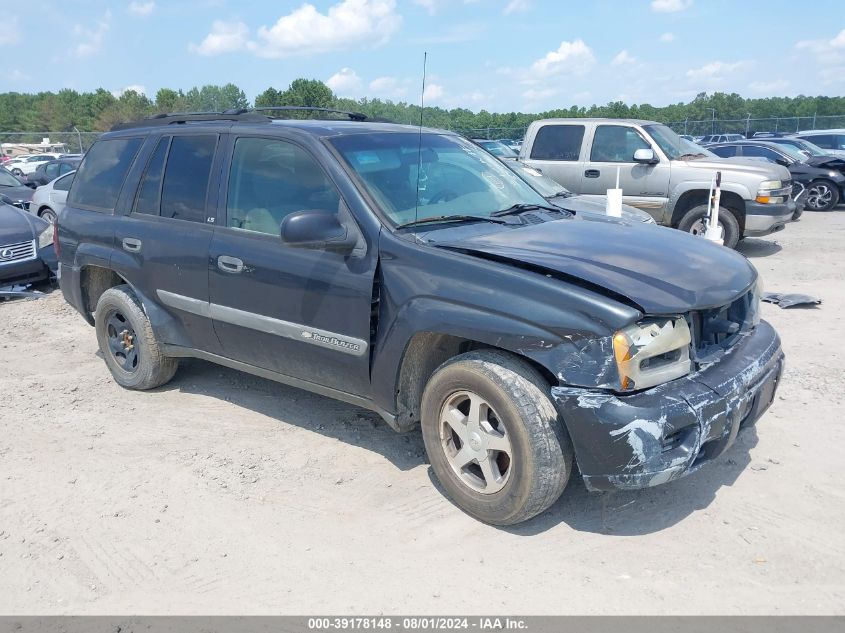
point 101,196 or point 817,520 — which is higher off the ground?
point 101,196

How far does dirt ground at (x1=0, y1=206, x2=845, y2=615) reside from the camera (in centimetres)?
304

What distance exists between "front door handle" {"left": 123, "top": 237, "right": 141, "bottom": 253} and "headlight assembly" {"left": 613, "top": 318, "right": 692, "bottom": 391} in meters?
3.46

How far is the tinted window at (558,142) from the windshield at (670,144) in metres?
1.02

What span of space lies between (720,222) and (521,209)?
7.10 m

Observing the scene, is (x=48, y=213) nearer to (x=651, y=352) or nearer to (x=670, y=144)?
(x=670, y=144)

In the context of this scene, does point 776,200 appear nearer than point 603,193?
Yes

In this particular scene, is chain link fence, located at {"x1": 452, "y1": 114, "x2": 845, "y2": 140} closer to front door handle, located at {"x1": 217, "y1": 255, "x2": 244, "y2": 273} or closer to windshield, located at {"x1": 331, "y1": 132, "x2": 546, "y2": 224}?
windshield, located at {"x1": 331, "y1": 132, "x2": 546, "y2": 224}

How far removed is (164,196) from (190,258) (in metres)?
0.60

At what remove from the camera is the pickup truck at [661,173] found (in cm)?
1023

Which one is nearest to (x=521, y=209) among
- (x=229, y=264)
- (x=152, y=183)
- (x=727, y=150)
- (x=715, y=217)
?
(x=229, y=264)

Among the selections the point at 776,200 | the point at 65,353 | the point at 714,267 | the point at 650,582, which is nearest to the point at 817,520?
the point at 650,582

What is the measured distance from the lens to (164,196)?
4.93 metres

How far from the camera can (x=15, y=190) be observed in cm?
1263
